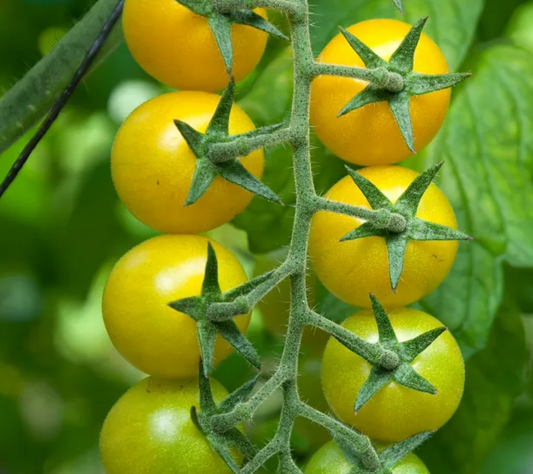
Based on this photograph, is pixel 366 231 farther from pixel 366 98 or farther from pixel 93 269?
pixel 93 269

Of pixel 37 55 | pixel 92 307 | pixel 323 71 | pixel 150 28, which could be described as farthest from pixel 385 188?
pixel 92 307

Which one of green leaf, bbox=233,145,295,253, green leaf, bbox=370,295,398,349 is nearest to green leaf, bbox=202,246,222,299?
green leaf, bbox=370,295,398,349

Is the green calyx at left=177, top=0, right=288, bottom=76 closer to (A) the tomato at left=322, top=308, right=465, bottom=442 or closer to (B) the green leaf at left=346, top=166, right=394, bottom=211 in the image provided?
(B) the green leaf at left=346, top=166, right=394, bottom=211

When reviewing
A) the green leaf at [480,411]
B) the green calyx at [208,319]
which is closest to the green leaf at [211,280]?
the green calyx at [208,319]

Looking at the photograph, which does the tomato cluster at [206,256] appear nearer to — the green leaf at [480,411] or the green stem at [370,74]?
the green stem at [370,74]

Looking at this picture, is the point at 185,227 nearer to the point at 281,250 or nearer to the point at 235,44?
the point at 235,44

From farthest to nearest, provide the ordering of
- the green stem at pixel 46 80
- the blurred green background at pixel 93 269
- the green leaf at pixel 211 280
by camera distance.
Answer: the blurred green background at pixel 93 269 < the green stem at pixel 46 80 < the green leaf at pixel 211 280
